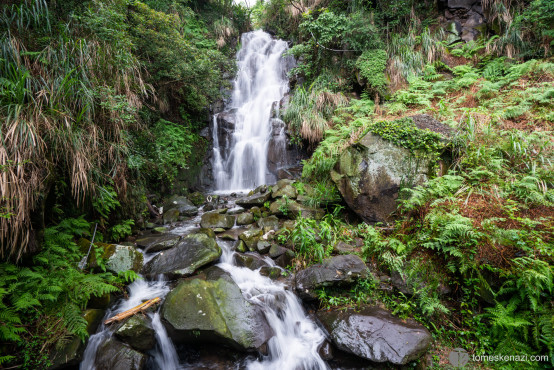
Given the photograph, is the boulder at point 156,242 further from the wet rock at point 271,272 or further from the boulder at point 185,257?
the wet rock at point 271,272

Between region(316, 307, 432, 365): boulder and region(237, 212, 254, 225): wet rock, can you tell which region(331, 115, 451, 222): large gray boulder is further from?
region(237, 212, 254, 225): wet rock

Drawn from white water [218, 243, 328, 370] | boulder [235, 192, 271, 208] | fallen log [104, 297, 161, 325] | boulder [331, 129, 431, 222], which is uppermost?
boulder [331, 129, 431, 222]

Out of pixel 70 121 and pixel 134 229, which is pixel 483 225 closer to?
pixel 70 121

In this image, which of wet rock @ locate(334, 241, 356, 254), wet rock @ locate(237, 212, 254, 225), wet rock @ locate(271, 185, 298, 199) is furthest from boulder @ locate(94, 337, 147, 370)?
wet rock @ locate(271, 185, 298, 199)

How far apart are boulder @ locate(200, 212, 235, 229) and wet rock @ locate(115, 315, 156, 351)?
272 cm

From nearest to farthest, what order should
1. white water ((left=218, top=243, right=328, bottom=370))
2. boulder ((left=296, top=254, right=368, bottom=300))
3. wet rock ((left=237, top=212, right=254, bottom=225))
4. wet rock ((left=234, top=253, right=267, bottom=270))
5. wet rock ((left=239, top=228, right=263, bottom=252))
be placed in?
white water ((left=218, top=243, right=328, bottom=370))
boulder ((left=296, top=254, right=368, bottom=300))
wet rock ((left=234, top=253, right=267, bottom=270))
wet rock ((left=239, top=228, right=263, bottom=252))
wet rock ((left=237, top=212, right=254, bottom=225))

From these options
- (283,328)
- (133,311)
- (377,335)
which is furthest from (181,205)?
(377,335)

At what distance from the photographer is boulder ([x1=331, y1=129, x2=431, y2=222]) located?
4.29m

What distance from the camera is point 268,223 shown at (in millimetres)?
5285

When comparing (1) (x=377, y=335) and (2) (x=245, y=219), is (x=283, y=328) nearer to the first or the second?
(1) (x=377, y=335)

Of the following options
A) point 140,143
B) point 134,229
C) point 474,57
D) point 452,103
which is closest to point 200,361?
point 134,229

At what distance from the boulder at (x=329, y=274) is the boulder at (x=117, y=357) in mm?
2143

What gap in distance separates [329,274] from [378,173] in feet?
7.33

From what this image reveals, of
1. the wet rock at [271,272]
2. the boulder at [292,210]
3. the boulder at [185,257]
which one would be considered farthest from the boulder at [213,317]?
the boulder at [292,210]
